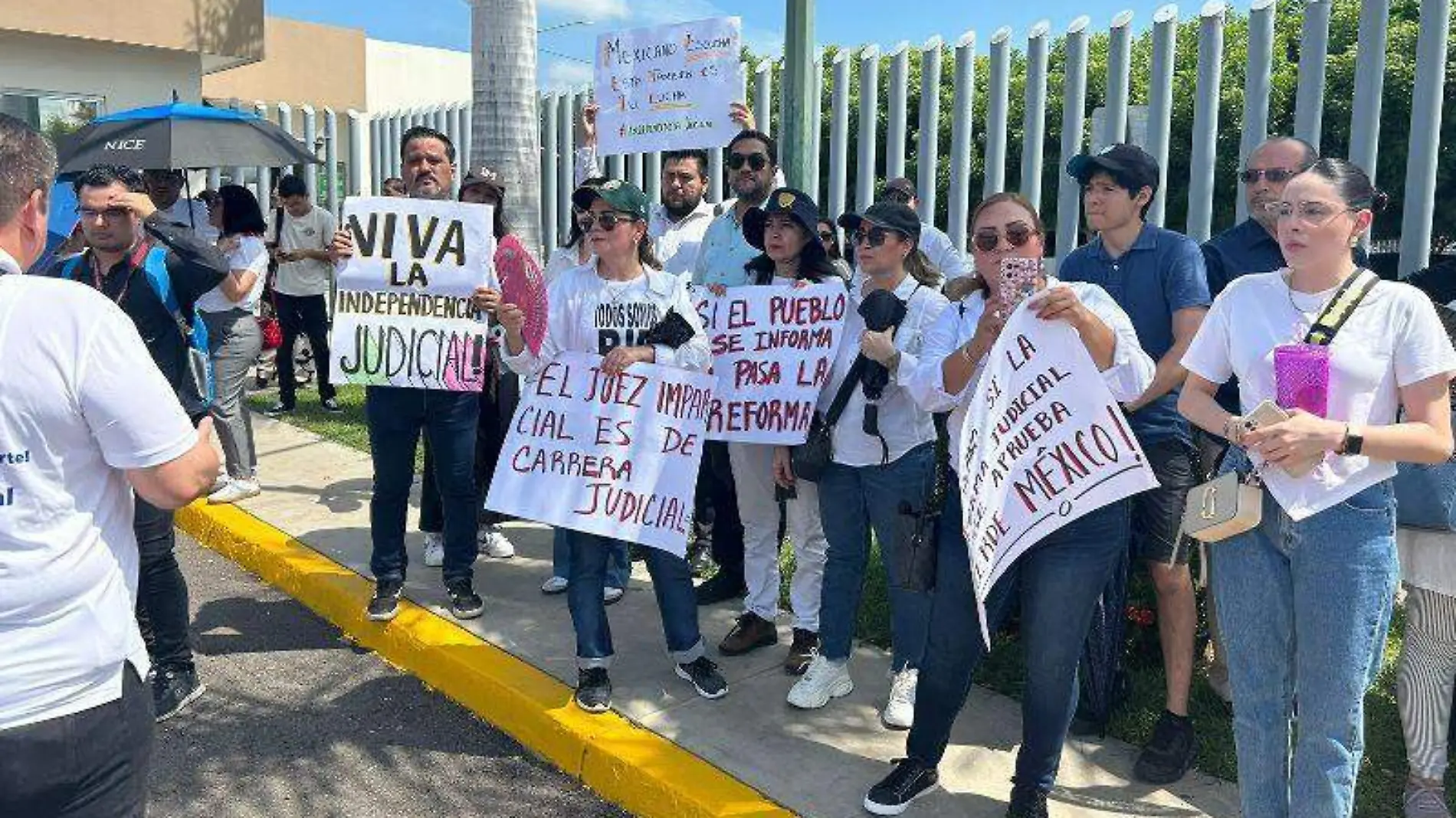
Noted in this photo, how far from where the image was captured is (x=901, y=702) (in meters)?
4.10

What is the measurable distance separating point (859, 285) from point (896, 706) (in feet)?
5.17

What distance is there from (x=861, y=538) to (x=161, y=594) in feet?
8.73

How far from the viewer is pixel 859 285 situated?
4375mm

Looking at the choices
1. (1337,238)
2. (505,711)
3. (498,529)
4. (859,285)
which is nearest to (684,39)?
(859,285)

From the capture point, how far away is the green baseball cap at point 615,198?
412 cm

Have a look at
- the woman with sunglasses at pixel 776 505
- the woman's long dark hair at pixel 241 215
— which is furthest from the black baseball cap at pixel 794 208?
the woman's long dark hair at pixel 241 215

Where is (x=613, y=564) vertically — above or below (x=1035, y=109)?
below

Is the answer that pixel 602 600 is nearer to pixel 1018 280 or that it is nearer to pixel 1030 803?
pixel 1030 803

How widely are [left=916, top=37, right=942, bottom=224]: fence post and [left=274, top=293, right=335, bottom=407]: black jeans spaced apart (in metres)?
5.53

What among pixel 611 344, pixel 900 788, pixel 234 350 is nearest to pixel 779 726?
pixel 900 788

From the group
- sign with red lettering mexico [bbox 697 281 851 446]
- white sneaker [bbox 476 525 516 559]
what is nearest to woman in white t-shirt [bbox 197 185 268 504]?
white sneaker [bbox 476 525 516 559]

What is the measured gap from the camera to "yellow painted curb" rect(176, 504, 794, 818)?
3.64 meters

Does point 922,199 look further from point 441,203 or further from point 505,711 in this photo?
point 505,711

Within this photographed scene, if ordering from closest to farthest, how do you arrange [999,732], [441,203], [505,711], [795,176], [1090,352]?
[1090,352]
[999,732]
[505,711]
[441,203]
[795,176]
